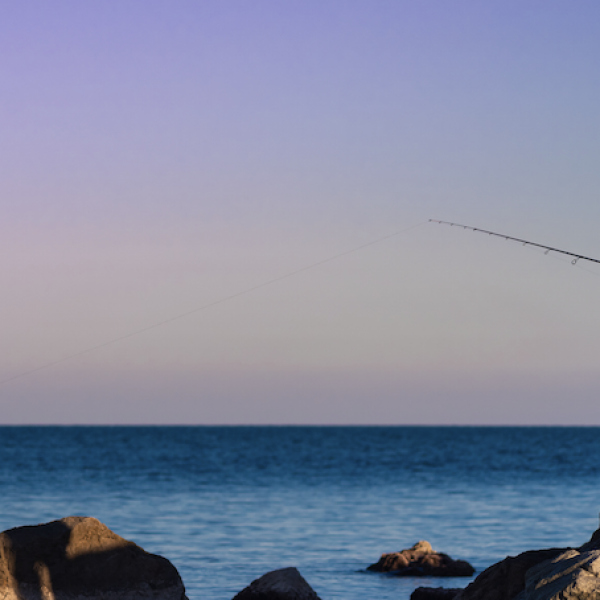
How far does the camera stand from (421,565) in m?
19.1

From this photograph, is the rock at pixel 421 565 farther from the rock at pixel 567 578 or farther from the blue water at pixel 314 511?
the rock at pixel 567 578

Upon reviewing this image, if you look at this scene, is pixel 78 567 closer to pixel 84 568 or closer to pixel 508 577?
pixel 84 568

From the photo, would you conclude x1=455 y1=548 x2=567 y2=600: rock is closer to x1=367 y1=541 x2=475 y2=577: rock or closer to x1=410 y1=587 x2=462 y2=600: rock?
x1=410 y1=587 x2=462 y2=600: rock

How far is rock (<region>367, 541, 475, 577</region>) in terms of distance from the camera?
18.6 m

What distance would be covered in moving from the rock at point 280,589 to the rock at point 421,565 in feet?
15.1

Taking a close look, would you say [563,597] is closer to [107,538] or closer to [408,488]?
[107,538]

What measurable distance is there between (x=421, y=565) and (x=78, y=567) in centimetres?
880

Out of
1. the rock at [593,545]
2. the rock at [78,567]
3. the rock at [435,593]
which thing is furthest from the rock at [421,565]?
the rock at [593,545]

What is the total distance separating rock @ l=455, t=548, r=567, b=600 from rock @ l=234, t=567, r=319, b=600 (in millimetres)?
3645

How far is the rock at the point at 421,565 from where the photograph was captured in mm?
18641

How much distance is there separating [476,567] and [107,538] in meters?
10.00

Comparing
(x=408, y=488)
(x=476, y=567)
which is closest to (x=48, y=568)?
(x=476, y=567)

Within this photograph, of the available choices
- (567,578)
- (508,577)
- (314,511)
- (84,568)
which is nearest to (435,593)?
(508,577)

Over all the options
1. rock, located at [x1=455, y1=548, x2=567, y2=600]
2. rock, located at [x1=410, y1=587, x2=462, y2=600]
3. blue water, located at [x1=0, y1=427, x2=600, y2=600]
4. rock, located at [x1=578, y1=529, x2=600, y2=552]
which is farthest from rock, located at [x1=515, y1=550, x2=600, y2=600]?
blue water, located at [x1=0, y1=427, x2=600, y2=600]
